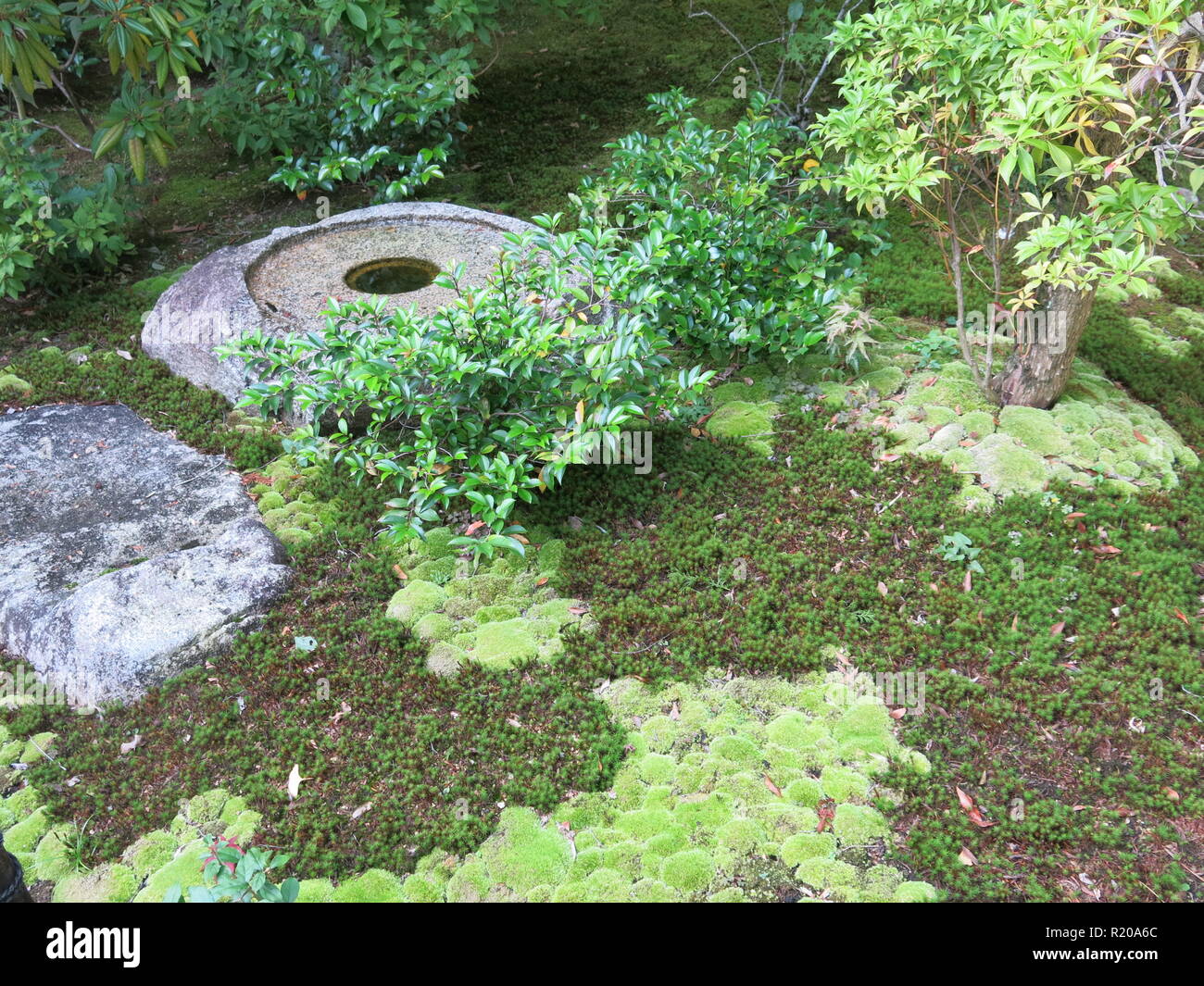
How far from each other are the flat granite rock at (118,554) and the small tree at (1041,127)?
3.37m

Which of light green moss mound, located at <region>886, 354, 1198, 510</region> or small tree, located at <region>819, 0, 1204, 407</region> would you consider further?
light green moss mound, located at <region>886, 354, 1198, 510</region>

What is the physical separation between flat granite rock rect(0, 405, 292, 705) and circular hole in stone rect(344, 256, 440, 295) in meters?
1.46

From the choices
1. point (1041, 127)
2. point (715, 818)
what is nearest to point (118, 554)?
point (715, 818)

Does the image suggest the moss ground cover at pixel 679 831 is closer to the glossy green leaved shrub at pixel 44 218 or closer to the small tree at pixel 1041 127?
the small tree at pixel 1041 127

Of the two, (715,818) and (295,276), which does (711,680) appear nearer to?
(715,818)

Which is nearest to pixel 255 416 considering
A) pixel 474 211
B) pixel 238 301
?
pixel 238 301

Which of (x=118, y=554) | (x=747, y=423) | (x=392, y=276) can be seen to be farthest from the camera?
(x=392, y=276)

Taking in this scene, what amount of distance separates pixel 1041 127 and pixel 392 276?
3667mm

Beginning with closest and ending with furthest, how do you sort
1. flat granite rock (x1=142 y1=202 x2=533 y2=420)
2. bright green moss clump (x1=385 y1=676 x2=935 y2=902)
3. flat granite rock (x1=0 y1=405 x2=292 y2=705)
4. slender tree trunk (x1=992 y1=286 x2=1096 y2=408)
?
bright green moss clump (x1=385 y1=676 x2=935 y2=902), flat granite rock (x1=0 y1=405 x2=292 y2=705), slender tree trunk (x1=992 y1=286 x2=1096 y2=408), flat granite rock (x1=142 y1=202 x2=533 y2=420)

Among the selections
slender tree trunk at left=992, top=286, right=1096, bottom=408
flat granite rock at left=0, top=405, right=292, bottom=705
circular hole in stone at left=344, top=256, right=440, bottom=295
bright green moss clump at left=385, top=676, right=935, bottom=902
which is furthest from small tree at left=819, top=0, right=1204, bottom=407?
flat granite rock at left=0, top=405, right=292, bottom=705

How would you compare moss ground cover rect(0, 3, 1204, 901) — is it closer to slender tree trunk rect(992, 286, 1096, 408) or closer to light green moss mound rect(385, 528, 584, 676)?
light green moss mound rect(385, 528, 584, 676)

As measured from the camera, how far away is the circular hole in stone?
5594 millimetres

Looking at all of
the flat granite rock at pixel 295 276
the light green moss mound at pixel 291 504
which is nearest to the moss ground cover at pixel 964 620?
the light green moss mound at pixel 291 504

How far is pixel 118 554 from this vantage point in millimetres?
4180
